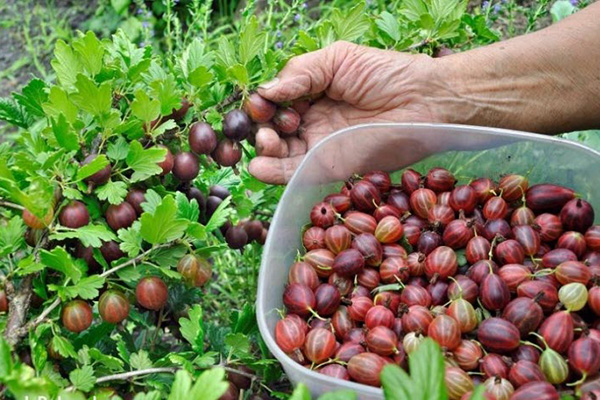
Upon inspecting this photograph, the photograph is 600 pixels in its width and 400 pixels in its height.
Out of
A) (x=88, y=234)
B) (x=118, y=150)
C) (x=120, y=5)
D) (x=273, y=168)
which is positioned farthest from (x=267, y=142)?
(x=120, y=5)

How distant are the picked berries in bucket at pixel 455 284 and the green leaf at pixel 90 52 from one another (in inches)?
17.3

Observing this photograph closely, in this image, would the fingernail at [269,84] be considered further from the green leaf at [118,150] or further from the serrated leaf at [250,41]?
the green leaf at [118,150]

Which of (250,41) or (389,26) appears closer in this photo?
(250,41)

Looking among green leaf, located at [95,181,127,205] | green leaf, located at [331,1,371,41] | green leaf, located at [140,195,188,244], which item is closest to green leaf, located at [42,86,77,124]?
green leaf, located at [95,181,127,205]

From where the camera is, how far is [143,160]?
3.45 ft

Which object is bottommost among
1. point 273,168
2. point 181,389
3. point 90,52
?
point 273,168

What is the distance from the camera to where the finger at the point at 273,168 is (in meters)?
1.31

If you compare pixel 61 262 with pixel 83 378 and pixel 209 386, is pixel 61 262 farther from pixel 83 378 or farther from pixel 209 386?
pixel 209 386

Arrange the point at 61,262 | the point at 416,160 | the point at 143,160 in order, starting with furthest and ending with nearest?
1. the point at 416,160
2. the point at 143,160
3. the point at 61,262

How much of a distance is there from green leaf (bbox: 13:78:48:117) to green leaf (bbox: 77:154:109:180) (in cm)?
18

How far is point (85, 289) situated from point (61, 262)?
0.06m

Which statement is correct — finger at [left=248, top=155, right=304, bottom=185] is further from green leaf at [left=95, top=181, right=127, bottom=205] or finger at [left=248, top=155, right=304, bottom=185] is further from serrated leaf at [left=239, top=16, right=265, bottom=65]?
green leaf at [left=95, top=181, right=127, bottom=205]

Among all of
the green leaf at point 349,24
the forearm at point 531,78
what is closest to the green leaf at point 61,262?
the green leaf at point 349,24

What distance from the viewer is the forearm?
4.70ft
